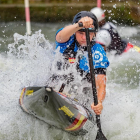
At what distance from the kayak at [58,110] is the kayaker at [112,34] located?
9.39 feet

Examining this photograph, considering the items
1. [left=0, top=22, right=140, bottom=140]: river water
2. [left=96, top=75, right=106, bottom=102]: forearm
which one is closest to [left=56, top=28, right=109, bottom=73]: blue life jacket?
[left=96, top=75, right=106, bottom=102]: forearm

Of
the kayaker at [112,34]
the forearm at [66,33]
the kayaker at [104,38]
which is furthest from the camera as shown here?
the kayaker at [112,34]

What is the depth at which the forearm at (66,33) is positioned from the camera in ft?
8.66

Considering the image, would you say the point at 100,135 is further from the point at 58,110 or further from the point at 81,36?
the point at 81,36

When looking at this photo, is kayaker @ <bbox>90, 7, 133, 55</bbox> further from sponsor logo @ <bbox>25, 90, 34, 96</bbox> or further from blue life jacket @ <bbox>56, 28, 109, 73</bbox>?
sponsor logo @ <bbox>25, 90, 34, 96</bbox>

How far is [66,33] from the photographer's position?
280cm

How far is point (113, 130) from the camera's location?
3.54 m

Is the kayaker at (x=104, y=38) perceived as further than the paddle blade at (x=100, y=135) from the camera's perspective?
Yes

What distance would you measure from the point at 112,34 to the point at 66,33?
3035 millimetres

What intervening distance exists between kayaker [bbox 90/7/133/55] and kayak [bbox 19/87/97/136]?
286cm

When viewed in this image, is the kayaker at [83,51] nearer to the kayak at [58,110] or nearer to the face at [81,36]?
the face at [81,36]

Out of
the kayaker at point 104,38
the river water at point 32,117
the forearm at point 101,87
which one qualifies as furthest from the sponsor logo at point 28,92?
the kayaker at point 104,38

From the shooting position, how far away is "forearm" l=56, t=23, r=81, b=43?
104 inches

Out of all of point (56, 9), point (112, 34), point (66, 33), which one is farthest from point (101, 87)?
point (56, 9)
